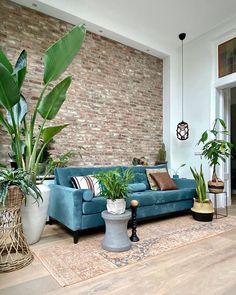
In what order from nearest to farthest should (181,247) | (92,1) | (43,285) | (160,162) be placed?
(43,285) → (181,247) → (92,1) → (160,162)

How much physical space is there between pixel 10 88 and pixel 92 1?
2.68 metres

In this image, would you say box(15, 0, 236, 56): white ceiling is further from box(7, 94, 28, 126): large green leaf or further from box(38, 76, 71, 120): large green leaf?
box(7, 94, 28, 126): large green leaf

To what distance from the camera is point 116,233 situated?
2570 mm

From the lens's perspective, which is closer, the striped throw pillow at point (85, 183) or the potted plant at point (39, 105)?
the potted plant at point (39, 105)

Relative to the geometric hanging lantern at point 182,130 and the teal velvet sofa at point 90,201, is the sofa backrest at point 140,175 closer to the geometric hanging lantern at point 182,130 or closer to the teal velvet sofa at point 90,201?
the teal velvet sofa at point 90,201

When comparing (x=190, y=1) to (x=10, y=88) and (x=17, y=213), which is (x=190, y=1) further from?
(x=17, y=213)

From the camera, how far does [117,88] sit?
508 cm

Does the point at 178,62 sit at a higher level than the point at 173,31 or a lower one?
lower

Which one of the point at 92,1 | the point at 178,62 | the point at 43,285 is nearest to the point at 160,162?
the point at 178,62

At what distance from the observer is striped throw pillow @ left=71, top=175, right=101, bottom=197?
335cm

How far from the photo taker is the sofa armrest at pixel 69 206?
2852 mm

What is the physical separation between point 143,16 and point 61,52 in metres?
2.65

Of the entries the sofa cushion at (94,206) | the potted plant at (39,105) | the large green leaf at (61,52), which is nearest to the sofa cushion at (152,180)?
the sofa cushion at (94,206)

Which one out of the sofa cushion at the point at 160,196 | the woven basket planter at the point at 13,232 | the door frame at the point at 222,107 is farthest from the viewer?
the door frame at the point at 222,107
